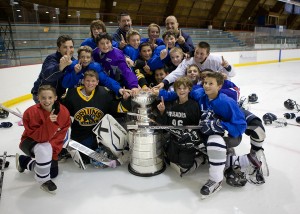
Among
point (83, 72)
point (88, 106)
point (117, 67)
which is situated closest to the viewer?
point (88, 106)

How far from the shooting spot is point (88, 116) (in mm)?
2145

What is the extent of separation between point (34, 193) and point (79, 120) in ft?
2.09

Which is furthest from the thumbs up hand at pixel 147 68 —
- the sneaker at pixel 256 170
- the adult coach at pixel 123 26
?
the sneaker at pixel 256 170

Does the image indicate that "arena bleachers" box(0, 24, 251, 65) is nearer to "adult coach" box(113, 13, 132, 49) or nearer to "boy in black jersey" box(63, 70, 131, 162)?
"adult coach" box(113, 13, 132, 49)

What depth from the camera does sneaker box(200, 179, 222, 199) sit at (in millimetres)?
1630

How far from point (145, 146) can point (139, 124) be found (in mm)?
162

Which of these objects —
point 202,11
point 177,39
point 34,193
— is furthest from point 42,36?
point 202,11

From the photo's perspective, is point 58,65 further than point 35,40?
No

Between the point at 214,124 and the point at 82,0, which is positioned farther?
the point at 82,0

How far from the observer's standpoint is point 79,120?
7.01 feet

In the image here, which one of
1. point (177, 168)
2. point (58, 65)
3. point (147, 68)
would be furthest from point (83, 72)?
point (177, 168)

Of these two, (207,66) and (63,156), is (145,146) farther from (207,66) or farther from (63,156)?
(207,66)

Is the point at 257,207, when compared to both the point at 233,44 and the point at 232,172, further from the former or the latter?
the point at 233,44

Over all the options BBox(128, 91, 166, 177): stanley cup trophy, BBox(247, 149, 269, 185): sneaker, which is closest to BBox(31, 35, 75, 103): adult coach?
BBox(128, 91, 166, 177): stanley cup trophy
